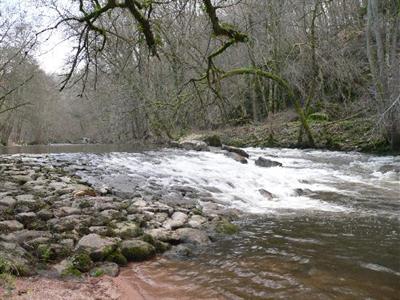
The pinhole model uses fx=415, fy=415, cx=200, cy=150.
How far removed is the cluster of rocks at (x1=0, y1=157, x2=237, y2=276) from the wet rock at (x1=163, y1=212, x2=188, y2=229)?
1cm

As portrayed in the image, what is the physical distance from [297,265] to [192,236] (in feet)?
4.83

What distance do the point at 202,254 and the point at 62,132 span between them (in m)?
41.9

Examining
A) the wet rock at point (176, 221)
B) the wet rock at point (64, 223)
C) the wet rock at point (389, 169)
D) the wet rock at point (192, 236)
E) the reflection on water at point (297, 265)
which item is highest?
the wet rock at point (64, 223)

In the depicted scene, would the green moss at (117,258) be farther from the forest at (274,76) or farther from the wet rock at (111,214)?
the forest at (274,76)

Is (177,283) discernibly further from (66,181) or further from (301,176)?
(301,176)

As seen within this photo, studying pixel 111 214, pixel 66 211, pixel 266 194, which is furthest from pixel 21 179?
pixel 266 194

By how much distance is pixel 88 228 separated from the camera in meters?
5.04

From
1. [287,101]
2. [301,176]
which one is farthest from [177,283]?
[287,101]

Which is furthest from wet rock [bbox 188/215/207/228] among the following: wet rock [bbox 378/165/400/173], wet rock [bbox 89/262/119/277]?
wet rock [bbox 378/165/400/173]

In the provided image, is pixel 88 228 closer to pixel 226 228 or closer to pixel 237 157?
pixel 226 228

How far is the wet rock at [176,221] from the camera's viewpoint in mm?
5719

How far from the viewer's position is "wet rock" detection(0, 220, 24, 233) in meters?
4.61

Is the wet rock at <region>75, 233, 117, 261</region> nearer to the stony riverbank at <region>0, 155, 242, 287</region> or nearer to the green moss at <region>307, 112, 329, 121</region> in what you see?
the stony riverbank at <region>0, 155, 242, 287</region>

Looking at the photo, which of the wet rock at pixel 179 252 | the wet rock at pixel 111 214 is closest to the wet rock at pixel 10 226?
the wet rock at pixel 111 214
